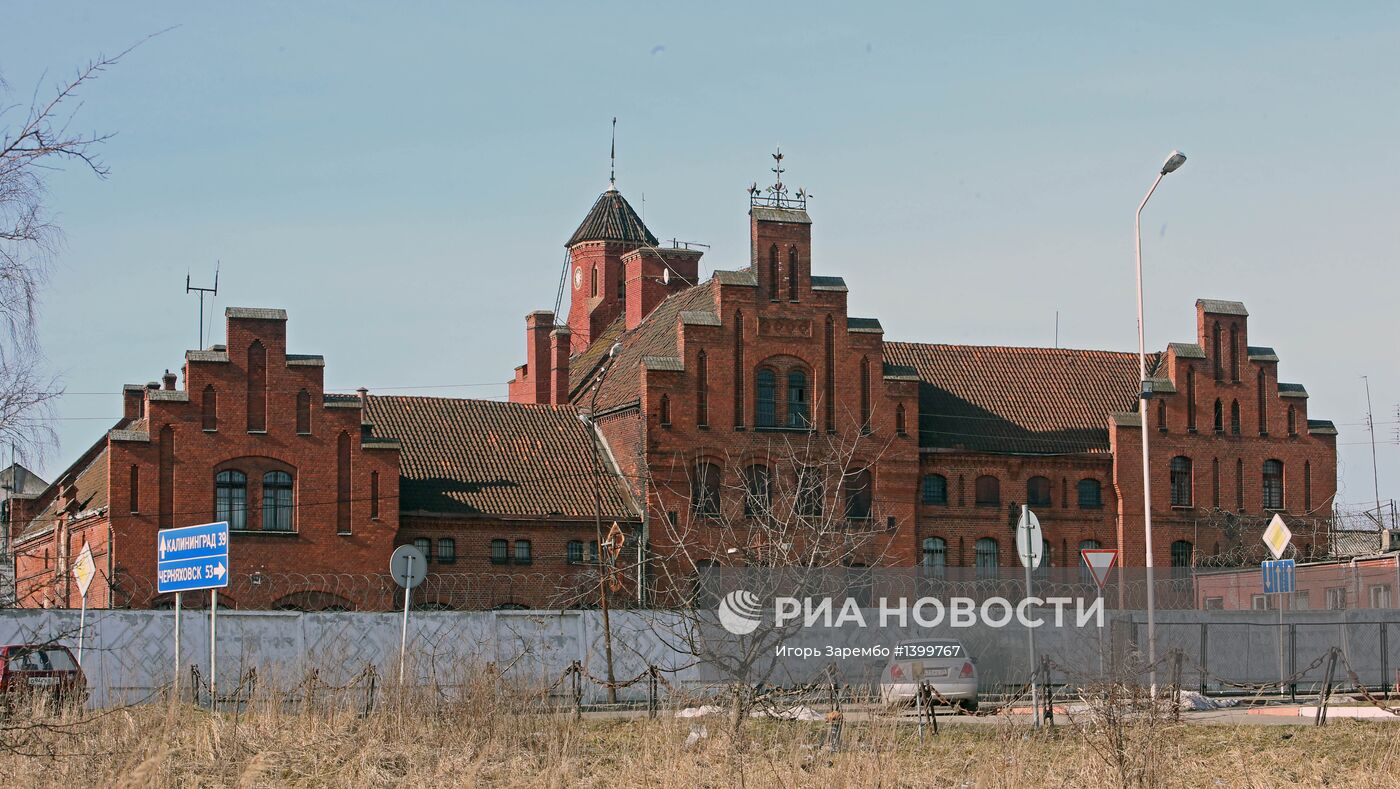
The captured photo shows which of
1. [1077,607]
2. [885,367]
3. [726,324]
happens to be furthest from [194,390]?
[1077,607]

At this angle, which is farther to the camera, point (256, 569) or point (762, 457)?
point (762, 457)

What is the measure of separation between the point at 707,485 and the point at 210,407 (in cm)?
1425

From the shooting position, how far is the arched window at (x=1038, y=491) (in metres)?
56.0

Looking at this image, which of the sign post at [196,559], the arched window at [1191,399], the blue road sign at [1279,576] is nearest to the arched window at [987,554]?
the arched window at [1191,399]

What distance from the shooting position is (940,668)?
3234 centimetres

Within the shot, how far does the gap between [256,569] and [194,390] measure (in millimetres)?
5114

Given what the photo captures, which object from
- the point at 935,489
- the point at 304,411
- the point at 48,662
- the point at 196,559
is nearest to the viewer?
the point at 196,559

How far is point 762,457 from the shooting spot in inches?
2057

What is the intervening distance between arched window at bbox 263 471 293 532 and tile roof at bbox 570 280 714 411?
10523 millimetres

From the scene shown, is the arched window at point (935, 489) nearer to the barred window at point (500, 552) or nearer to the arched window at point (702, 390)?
the arched window at point (702, 390)

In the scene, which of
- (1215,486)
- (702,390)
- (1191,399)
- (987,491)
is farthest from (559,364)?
(1215,486)

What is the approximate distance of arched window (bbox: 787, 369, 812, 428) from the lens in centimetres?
5306

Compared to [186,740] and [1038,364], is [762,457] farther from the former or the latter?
[186,740]

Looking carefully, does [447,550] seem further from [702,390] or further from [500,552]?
[702,390]
